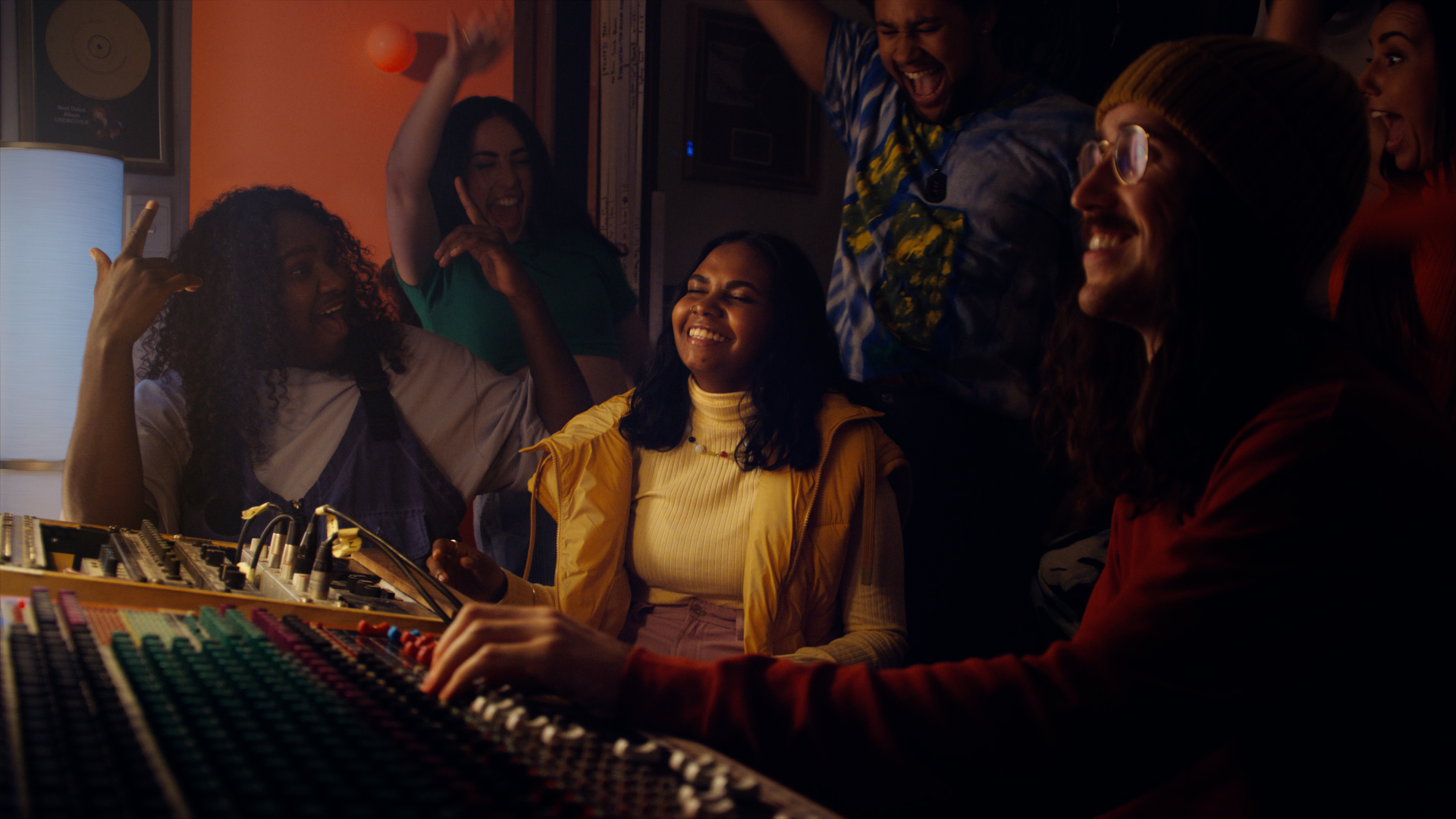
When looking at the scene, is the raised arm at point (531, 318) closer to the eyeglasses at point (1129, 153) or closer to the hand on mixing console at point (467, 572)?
the hand on mixing console at point (467, 572)

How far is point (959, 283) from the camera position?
2.19 metres

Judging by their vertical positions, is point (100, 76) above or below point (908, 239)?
above

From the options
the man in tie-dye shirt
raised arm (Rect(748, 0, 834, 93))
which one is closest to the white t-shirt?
the man in tie-dye shirt

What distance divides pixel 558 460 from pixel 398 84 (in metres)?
1.19

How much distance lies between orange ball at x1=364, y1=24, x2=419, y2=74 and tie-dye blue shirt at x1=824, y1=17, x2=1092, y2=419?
1.28 meters

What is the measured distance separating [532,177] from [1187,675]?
2.27 metres

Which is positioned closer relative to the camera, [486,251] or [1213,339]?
[1213,339]

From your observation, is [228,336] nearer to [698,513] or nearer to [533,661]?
[698,513]

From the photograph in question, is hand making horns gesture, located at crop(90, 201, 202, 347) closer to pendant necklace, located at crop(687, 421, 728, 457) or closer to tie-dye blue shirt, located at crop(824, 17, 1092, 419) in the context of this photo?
pendant necklace, located at crop(687, 421, 728, 457)

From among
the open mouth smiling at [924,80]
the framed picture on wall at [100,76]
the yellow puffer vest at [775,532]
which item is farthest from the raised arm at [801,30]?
the framed picture on wall at [100,76]

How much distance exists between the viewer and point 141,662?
83 centimetres

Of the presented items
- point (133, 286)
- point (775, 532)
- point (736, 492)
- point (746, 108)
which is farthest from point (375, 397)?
point (746, 108)

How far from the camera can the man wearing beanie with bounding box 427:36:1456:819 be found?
84 cm

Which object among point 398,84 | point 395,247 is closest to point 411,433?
point 395,247
